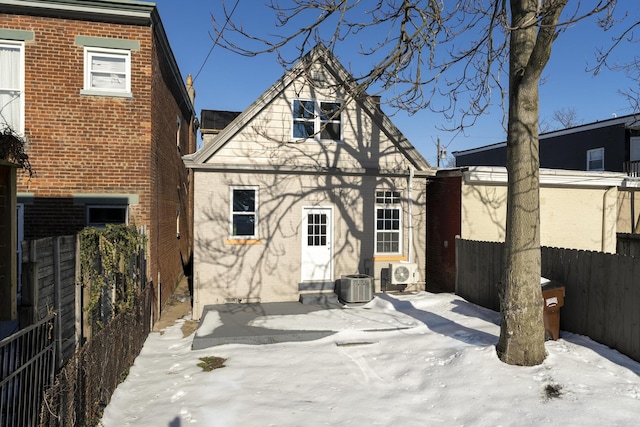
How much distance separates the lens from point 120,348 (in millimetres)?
6105

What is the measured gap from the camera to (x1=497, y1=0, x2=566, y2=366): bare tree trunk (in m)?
6.11

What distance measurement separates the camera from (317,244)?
11.2 meters

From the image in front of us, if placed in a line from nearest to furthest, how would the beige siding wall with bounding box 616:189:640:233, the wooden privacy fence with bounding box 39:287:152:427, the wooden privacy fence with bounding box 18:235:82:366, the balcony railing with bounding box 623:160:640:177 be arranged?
the wooden privacy fence with bounding box 18:235:82:366
the wooden privacy fence with bounding box 39:287:152:427
the beige siding wall with bounding box 616:189:640:233
the balcony railing with bounding box 623:160:640:177

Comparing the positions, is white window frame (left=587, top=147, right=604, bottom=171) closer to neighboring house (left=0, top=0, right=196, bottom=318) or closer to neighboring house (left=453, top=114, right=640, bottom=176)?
neighboring house (left=453, top=114, right=640, bottom=176)

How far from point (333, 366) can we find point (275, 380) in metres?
1.03

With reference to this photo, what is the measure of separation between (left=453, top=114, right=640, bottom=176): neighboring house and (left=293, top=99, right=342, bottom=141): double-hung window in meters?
16.0

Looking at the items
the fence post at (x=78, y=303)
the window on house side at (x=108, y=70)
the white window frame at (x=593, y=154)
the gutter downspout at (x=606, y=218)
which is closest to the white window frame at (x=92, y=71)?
the window on house side at (x=108, y=70)

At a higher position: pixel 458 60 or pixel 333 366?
pixel 458 60

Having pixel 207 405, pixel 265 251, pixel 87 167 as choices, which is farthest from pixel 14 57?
pixel 207 405

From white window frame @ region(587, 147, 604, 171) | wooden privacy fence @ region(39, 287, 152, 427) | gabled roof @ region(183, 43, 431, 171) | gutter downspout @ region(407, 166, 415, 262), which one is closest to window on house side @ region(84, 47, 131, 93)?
gabled roof @ region(183, 43, 431, 171)

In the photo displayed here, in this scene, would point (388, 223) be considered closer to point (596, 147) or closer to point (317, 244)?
point (317, 244)

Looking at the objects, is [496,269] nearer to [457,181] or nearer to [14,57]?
[457,181]

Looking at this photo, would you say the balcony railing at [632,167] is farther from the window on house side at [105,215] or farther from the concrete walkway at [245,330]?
the window on house side at [105,215]

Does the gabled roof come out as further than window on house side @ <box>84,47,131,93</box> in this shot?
Yes
